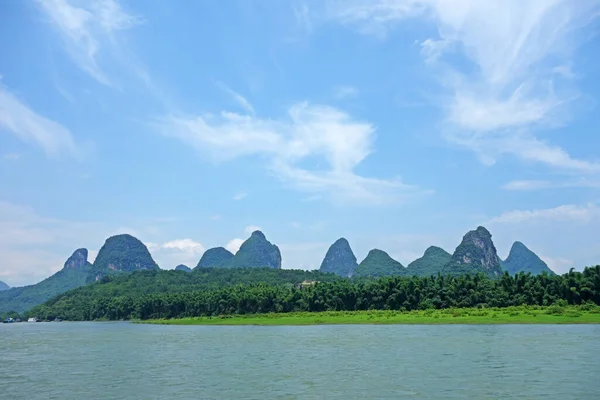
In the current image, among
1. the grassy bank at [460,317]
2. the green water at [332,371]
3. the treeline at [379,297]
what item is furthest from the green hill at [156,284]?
the green water at [332,371]

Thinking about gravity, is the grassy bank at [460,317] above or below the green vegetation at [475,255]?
below

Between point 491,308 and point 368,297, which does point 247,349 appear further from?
point 368,297

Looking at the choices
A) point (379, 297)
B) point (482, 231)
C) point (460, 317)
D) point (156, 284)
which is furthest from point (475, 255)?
point (460, 317)

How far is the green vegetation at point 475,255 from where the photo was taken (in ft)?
538

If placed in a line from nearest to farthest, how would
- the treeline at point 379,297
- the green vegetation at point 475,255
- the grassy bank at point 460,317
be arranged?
1. the grassy bank at point 460,317
2. the treeline at point 379,297
3. the green vegetation at point 475,255

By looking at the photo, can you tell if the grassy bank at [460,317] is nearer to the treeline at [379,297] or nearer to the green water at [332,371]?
the treeline at [379,297]

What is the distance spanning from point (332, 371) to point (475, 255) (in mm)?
151298

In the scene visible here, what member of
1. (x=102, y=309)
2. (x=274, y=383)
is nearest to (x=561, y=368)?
(x=274, y=383)

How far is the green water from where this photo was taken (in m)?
19.1

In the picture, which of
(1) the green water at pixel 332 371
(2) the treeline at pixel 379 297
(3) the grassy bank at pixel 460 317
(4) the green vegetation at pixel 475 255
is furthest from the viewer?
(4) the green vegetation at pixel 475 255

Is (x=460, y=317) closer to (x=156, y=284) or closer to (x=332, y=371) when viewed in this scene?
(x=332, y=371)

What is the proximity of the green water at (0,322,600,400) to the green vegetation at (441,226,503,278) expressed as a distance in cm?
12990

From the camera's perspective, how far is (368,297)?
86812mm

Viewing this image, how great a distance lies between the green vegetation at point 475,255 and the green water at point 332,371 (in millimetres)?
129905
